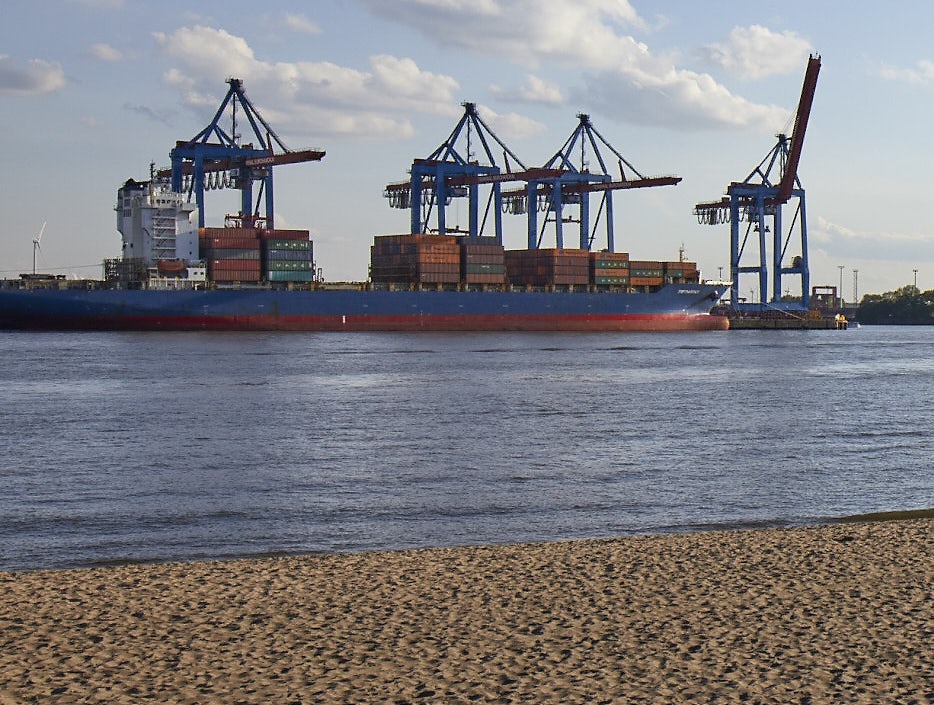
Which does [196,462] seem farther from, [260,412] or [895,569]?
[895,569]

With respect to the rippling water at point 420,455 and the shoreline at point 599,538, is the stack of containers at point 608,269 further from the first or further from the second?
the shoreline at point 599,538

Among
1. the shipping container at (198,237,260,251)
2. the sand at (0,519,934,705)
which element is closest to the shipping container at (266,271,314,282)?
the shipping container at (198,237,260,251)

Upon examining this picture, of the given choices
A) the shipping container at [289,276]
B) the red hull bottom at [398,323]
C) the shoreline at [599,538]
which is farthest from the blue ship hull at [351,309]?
the shoreline at [599,538]

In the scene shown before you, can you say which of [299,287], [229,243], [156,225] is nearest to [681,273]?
[299,287]

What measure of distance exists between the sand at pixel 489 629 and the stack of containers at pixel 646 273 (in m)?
88.7

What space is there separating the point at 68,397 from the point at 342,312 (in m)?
49.0

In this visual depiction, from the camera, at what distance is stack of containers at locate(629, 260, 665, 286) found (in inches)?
3893

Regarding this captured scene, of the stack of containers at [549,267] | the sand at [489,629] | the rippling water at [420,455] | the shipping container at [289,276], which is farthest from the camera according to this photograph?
the stack of containers at [549,267]

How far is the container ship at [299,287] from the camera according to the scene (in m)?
77.0

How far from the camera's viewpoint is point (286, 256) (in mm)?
81938

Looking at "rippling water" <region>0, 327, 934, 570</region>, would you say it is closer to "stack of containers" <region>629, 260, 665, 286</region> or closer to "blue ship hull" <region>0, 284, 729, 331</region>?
"blue ship hull" <region>0, 284, 729, 331</region>

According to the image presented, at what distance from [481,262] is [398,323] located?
30.9 ft

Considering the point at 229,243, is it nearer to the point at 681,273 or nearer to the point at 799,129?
the point at 681,273

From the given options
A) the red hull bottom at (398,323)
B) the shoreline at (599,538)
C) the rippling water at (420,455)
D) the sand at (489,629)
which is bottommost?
the rippling water at (420,455)
